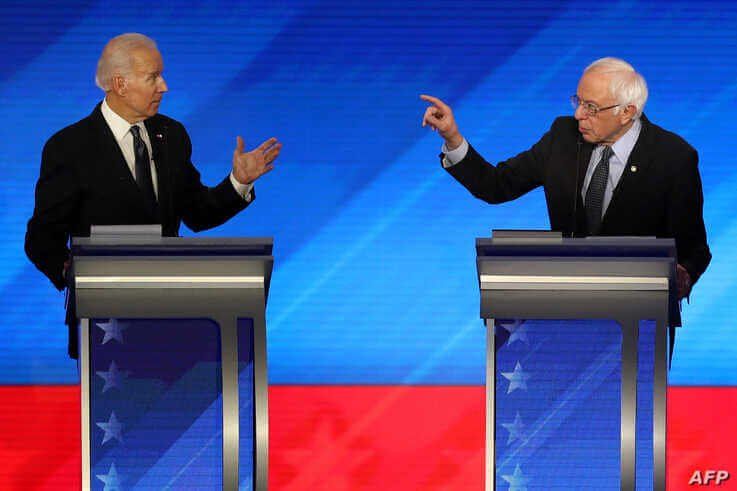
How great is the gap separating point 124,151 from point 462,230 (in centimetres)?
218

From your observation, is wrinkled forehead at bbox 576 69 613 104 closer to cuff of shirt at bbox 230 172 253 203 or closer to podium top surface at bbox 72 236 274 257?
cuff of shirt at bbox 230 172 253 203

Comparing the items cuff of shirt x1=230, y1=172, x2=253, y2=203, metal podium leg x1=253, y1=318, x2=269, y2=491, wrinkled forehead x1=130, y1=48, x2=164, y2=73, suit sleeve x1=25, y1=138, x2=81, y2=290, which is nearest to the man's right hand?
cuff of shirt x1=230, y1=172, x2=253, y2=203

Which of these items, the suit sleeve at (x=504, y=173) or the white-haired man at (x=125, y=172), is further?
the suit sleeve at (x=504, y=173)

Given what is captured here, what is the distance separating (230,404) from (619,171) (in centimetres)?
127

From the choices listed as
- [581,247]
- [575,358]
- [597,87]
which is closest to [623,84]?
[597,87]

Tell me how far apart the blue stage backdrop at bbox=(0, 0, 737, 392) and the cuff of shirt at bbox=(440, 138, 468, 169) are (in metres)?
1.68

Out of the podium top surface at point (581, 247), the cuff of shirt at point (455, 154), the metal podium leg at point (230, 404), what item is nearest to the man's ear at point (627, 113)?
the cuff of shirt at point (455, 154)

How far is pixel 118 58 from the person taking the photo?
454 cm

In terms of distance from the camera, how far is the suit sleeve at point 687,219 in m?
4.41

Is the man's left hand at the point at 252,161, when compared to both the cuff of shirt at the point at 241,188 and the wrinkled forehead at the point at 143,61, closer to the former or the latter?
the cuff of shirt at the point at 241,188

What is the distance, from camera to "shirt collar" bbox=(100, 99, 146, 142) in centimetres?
451

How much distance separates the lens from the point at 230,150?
6375mm

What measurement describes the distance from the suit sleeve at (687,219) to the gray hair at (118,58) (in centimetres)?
151

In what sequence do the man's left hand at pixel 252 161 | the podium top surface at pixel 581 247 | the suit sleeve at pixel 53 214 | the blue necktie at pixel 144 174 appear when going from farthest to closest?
the man's left hand at pixel 252 161, the blue necktie at pixel 144 174, the suit sleeve at pixel 53 214, the podium top surface at pixel 581 247
